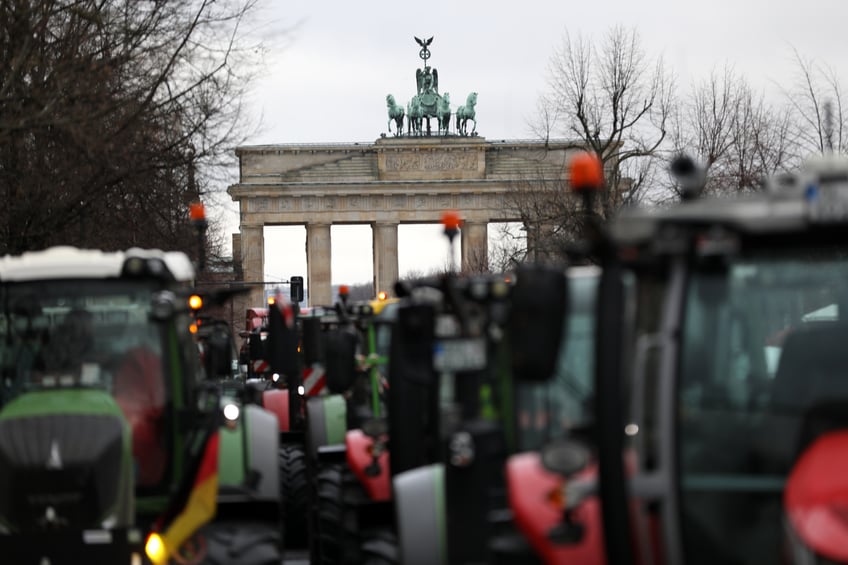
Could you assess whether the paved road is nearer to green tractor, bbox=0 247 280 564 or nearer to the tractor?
green tractor, bbox=0 247 280 564

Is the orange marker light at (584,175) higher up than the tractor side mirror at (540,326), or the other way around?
the orange marker light at (584,175)

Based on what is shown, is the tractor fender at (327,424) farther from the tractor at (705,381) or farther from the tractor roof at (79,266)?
the tractor at (705,381)

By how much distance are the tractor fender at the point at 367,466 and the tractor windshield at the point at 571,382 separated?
3.57 meters

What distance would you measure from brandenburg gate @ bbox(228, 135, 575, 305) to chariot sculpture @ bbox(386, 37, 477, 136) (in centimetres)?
92

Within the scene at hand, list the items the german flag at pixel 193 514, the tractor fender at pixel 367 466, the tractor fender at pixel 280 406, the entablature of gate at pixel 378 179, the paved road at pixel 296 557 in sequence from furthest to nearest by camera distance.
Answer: the entablature of gate at pixel 378 179, the tractor fender at pixel 280 406, the paved road at pixel 296 557, the tractor fender at pixel 367 466, the german flag at pixel 193 514

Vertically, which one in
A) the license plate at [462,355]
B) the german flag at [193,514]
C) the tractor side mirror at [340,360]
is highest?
the license plate at [462,355]

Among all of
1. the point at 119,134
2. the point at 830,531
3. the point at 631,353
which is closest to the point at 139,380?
the point at 631,353

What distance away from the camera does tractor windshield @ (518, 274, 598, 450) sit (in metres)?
7.07

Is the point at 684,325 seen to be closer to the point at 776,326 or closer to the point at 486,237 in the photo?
the point at 776,326

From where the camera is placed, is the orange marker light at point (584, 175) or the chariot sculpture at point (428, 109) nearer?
the orange marker light at point (584, 175)

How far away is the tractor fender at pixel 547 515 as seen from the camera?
6254 mm

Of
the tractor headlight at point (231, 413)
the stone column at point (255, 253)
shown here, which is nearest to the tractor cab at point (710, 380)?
the tractor headlight at point (231, 413)

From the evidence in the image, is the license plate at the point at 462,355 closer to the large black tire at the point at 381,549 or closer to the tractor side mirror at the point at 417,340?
the tractor side mirror at the point at 417,340

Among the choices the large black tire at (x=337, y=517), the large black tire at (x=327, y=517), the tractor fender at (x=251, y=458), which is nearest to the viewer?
the tractor fender at (x=251, y=458)
